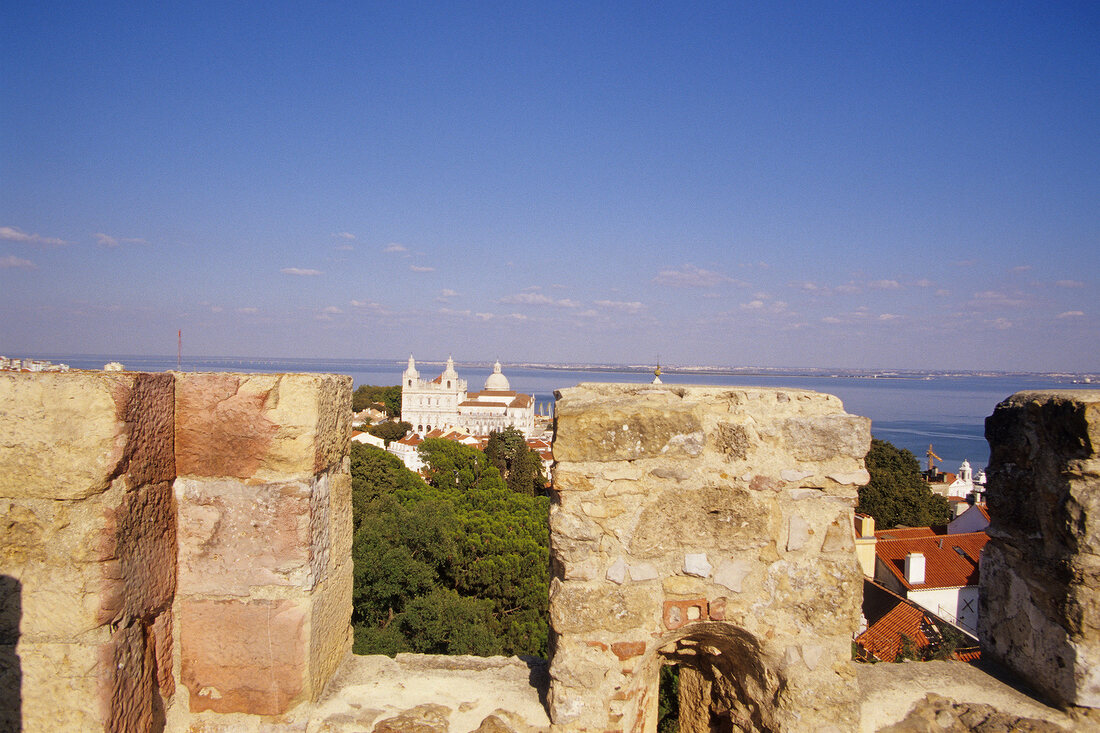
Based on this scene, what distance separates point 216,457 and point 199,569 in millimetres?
425

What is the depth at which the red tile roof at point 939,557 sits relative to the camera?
17.9 m

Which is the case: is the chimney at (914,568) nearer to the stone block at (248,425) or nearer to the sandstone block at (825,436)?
the sandstone block at (825,436)

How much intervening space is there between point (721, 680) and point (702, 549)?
34.5 inches

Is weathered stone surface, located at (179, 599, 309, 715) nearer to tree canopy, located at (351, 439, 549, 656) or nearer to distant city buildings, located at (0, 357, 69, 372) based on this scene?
distant city buildings, located at (0, 357, 69, 372)

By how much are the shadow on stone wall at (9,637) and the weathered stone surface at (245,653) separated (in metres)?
0.47

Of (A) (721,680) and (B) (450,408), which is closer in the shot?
(A) (721,680)

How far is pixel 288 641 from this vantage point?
7.61 feet

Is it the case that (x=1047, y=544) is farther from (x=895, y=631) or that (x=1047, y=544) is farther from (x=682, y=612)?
(x=895, y=631)

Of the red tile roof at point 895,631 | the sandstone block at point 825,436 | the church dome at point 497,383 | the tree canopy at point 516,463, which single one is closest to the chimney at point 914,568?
the red tile roof at point 895,631

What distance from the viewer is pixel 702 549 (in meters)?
2.43

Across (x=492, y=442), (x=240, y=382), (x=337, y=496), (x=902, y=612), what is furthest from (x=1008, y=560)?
(x=492, y=442)

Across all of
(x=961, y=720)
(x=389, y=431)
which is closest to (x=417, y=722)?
(x=961, y=720)

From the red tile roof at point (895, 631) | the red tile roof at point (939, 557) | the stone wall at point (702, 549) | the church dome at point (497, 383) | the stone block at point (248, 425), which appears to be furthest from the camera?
the church dome at point (497, 383)

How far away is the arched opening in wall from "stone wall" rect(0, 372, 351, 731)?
4.84ft
